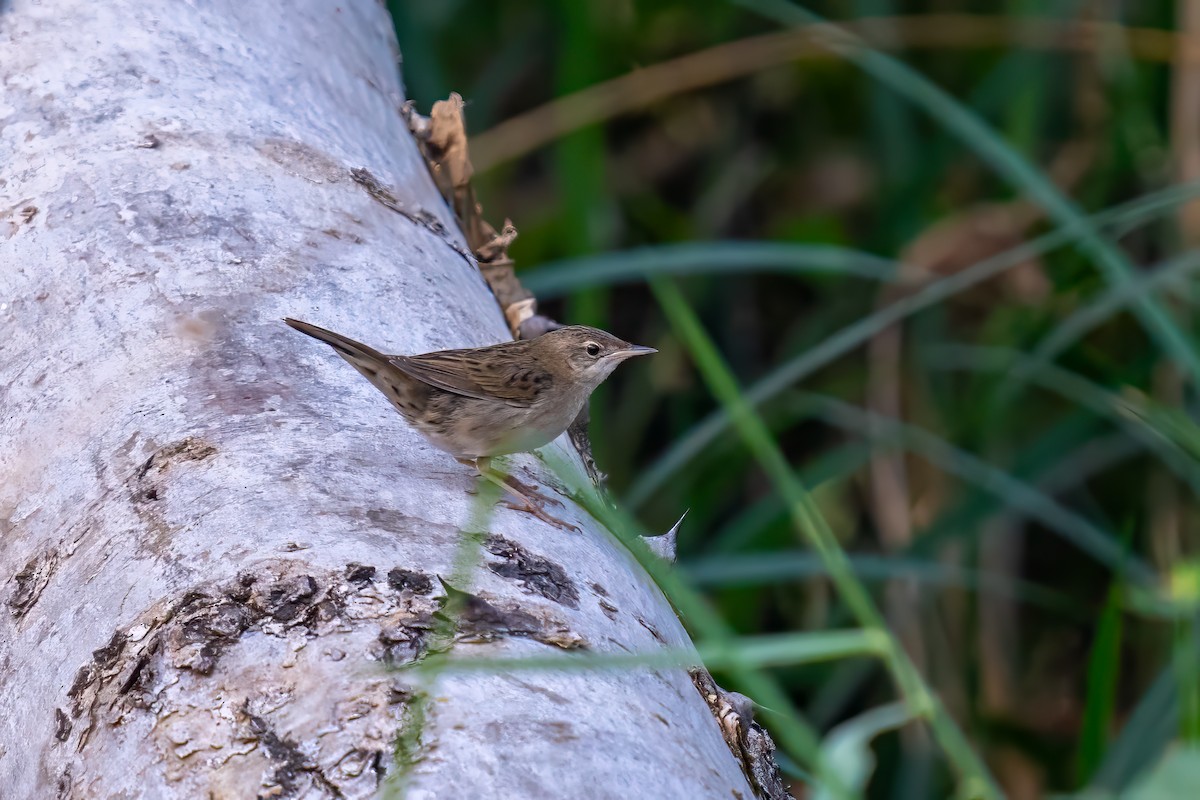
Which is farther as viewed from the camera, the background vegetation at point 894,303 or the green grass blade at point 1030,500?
the background vegetation at point 894,303

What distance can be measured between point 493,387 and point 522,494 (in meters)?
0.80

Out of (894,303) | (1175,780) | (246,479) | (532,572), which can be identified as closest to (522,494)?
(532,572)

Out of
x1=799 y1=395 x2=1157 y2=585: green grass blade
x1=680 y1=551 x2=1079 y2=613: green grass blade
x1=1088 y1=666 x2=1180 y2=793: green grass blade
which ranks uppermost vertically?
x1=799 y1=395 x2=1157 y2=585: green grass blade

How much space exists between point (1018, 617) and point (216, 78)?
424 cm

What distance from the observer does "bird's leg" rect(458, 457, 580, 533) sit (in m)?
2.22

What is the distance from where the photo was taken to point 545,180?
7195 mm

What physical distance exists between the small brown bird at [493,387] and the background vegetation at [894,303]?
0.35 m

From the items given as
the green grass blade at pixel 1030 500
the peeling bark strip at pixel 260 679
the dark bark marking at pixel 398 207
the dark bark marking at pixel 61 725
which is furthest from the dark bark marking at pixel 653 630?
the green grass blade at pixel 1030 500

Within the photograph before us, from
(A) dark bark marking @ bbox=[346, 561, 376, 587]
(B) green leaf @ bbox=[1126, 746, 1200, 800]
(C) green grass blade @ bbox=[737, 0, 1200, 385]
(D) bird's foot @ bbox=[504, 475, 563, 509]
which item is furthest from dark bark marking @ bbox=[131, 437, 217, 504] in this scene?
(C) green grass blade @ bbox=[737, 0, 1200, 385]

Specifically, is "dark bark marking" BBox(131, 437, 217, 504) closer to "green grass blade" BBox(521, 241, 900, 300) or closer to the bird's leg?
the bird's leg

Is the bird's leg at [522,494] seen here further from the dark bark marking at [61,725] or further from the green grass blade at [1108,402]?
the green grass blade at [1108,402]

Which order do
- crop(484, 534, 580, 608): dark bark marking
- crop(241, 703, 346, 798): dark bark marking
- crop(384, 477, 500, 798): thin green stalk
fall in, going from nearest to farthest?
crop(384, 477, 500, 798): thin green stalk
crop(241, 703, 346, 798): dark bark marking
crop(484, 534, 580, 608): dark bark marking

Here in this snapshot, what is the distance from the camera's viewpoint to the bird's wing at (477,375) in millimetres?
2686

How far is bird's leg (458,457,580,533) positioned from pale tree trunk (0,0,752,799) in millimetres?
47
